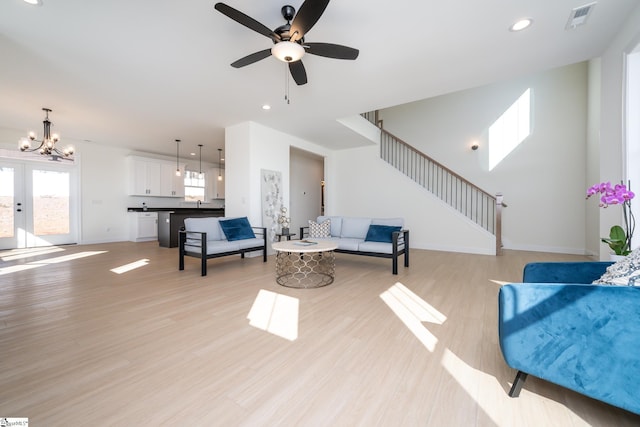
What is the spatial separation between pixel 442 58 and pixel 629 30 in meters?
1.62

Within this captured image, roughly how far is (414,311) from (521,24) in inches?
119

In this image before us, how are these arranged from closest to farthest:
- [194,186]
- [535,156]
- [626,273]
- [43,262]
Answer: [626,273], [43,262], [535,156], [194,186]

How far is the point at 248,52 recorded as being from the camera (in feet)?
9.95

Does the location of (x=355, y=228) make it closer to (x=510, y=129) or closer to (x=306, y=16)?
(x=306, y=16)

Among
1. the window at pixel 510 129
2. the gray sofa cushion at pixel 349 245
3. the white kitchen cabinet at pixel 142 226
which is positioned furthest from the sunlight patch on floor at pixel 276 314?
the white kitchen cabinet at pixel 142 226

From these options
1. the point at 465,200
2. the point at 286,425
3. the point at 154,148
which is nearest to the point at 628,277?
the point at 286,425

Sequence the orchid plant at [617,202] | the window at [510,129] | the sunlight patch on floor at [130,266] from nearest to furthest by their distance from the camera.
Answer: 1. the orchid plant at [617,202]
2. the sunlight patch on floor at [130,266]
3. the window at [510,129]

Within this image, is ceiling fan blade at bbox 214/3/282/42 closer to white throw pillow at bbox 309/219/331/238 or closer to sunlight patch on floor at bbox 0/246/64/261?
white throw pillow at bbox 309/219/331/238

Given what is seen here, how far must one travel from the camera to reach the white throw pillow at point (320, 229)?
5164 millimetres

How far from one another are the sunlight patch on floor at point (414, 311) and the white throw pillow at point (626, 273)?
3.71 feet

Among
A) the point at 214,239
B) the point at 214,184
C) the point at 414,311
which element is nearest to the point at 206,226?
the point at 214,239

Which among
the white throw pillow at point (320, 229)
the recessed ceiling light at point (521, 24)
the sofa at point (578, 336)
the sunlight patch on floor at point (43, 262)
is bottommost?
the sunlight patch on floor at point (43, 262)

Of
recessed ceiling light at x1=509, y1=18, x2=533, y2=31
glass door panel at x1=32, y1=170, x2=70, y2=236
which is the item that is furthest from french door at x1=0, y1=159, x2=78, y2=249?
recessed ceiling light at x1=509, y1=18, x2=533, y2=31

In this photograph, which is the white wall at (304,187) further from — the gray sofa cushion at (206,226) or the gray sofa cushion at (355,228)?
the gray sofa cushion at (206,226)
